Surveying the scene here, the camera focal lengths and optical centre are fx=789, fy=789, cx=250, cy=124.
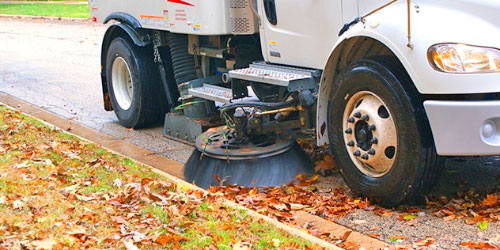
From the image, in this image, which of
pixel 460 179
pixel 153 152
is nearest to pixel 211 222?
pixel 460 179

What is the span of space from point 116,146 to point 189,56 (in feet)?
4.05

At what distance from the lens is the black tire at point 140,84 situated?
8.73m

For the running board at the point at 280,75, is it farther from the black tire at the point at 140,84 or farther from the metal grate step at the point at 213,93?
the black tire at the point at 140,84

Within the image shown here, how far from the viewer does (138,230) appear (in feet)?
16.4

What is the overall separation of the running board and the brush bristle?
0.61m

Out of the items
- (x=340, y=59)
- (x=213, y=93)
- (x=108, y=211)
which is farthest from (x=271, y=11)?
(x=108, y=211)

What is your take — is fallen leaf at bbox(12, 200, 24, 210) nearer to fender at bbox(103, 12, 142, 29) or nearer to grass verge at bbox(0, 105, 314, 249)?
grass verge at bbox(0, 105, 314, 249)

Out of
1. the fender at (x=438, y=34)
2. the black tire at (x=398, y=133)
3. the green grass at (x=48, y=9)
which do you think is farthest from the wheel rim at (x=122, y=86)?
the green grass at (x=48, y=9)

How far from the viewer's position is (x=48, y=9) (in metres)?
30.9

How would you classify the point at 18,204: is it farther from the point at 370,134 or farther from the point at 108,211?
the point at 370,134

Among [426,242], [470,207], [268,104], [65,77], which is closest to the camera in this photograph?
[426,242]

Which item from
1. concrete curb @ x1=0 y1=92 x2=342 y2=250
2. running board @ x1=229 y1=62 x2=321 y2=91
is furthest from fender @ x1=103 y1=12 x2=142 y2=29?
running board @ x1=229 y1=62 x2=321 y2=91

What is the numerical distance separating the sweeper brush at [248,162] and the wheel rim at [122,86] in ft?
Answer: 9.10

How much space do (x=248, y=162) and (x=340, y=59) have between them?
115cm
